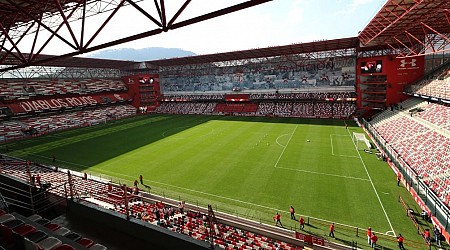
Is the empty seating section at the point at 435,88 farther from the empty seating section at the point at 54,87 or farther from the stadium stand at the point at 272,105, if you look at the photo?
the empty seating section at the point at 54,87

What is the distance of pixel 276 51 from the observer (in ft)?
156

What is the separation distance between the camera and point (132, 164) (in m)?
25.2

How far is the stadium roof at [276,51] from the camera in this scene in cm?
4106

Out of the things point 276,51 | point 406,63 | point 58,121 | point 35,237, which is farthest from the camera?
point 276,51

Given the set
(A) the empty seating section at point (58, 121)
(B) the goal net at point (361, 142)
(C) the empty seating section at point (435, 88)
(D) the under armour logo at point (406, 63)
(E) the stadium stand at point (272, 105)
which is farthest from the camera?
(E) the stadium stand at point (272, 105)

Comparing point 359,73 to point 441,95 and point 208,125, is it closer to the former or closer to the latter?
point 441,95

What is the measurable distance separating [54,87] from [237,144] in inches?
1770

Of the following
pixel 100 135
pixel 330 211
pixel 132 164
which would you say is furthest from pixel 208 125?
pixel 330 211

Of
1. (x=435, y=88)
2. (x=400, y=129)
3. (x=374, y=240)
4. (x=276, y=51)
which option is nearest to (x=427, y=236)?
(x=374, y=240)

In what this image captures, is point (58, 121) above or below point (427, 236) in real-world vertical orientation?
above

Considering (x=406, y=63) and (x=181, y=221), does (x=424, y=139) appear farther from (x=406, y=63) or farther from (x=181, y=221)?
(x=181, y=221)

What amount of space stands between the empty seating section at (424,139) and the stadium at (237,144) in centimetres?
19

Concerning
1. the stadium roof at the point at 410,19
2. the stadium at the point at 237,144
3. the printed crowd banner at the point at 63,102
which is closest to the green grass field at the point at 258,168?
the stadium at the point at 237,144

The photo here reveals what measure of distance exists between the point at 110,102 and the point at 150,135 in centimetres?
2777
